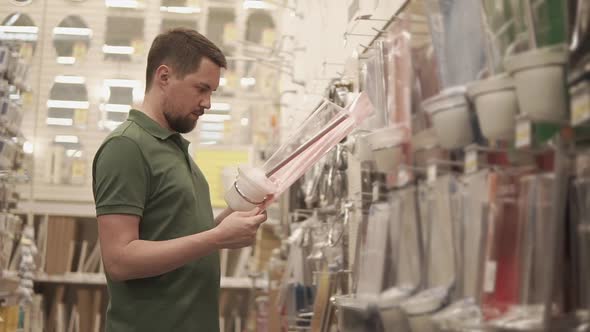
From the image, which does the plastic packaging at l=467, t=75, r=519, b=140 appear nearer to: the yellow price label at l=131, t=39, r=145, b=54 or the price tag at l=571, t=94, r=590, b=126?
the price tag at l=571, t=94, r=590, b=126

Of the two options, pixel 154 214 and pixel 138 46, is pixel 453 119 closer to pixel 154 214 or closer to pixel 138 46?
pixel 154 214

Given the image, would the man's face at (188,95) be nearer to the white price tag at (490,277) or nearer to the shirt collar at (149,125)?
the shirt collar at (149,125)

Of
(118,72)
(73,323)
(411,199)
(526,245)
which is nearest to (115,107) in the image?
Result: (118,72)

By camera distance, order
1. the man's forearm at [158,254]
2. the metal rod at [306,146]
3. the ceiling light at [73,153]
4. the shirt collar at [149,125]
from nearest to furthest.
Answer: the man's forearm at [158,254] < the metal rod at [306,146] < the shirt collar at [149,125] < the ceiling light at [73,153]

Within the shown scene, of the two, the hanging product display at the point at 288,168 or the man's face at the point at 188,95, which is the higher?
the man's face at the point at 188,95

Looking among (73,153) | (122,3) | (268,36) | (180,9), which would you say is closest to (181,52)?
(73,153)

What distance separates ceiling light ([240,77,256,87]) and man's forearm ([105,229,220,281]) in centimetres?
555

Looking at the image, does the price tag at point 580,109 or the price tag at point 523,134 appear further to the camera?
the price tag at point 523,134

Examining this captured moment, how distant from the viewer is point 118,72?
6918 mm

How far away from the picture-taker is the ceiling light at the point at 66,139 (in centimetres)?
671

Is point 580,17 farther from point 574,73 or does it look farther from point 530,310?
point 530,310

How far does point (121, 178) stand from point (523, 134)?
1167 millimetres

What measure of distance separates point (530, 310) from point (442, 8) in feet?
2.12

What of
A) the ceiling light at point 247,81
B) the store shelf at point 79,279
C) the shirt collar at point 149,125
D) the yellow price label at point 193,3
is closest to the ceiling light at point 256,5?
the yellow price label at point 193,3
